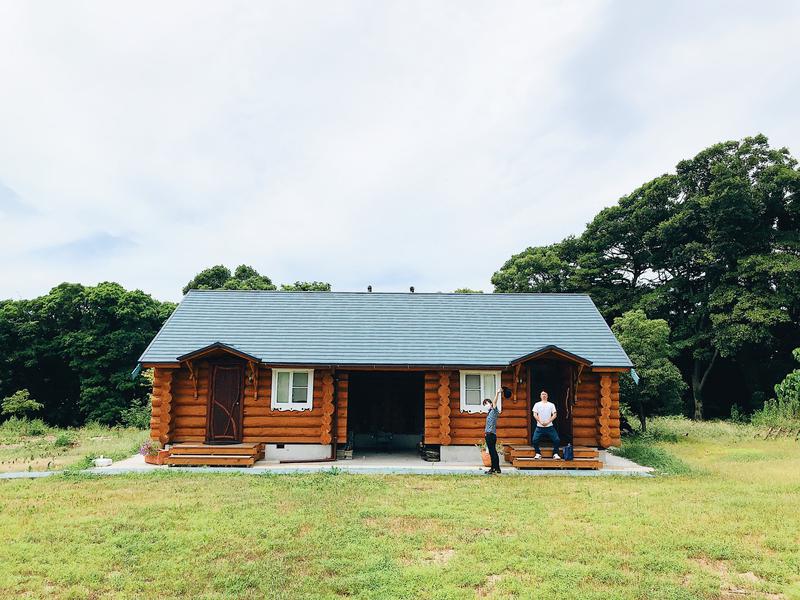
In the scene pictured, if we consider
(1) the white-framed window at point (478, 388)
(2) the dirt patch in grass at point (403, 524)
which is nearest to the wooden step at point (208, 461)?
(1) the white-framed window at point (478, 388)

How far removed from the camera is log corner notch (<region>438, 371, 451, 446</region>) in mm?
14203

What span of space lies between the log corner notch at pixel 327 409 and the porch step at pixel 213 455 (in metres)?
1.75

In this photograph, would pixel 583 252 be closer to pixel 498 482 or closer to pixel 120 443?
pixel 498 482

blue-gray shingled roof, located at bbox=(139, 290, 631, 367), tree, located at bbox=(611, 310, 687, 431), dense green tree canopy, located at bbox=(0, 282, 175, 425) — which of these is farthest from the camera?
dense green tree canopy, located at bbox=(0, 282, 175, 425)

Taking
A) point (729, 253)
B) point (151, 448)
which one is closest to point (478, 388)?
point (151, 448)

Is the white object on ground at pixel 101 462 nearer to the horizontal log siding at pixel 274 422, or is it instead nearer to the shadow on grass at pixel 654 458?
the horizontal log siding at pixel 274 422

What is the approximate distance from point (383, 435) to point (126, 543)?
35.7ft

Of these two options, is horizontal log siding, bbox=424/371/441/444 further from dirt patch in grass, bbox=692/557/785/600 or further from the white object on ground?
dirt patch in grass, bbox=692/557/785/600

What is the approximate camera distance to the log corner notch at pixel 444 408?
14.2 m

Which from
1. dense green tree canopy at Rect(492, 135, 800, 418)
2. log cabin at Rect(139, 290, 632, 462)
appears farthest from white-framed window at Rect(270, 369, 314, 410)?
dense green tree canopy at Rect(492, 135, 800, 418)

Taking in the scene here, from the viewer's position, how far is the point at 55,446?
55.7 ft

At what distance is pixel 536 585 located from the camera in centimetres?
560

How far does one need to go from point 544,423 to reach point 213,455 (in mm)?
8143

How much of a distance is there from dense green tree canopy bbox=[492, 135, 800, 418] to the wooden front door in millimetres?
21782
